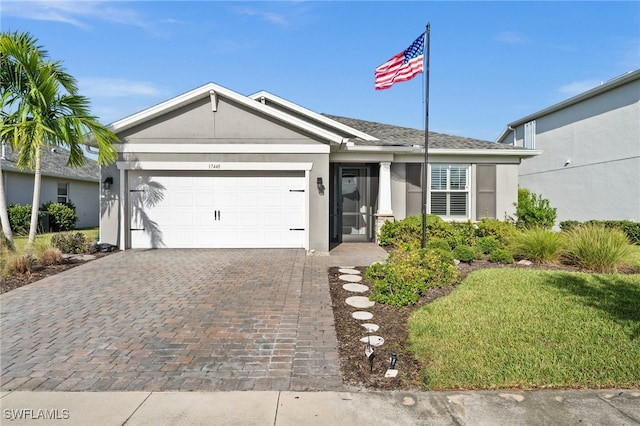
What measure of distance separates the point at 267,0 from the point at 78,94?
18.7 feet

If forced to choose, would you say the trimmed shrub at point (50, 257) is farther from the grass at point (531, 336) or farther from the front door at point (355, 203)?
the grass at point (531, 336)

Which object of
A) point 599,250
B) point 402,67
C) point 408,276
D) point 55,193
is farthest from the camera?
point 55,193

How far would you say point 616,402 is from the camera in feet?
10.7

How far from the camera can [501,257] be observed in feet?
30.7

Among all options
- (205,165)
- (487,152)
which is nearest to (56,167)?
(205,165)

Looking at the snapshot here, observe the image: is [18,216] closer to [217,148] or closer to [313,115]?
[217,148]

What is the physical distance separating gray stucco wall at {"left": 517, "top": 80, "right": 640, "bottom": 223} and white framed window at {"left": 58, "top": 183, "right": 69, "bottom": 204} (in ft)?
87.5

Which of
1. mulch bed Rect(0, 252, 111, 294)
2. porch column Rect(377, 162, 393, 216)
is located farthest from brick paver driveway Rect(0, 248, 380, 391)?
porch column Rect(377, 162, 393, 216)

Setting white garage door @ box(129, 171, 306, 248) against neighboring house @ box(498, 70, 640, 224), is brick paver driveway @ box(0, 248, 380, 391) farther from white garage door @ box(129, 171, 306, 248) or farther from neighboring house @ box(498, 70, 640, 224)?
neighboring house @ box(498, 70, 640, 224)

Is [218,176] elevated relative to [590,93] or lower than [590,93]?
lower

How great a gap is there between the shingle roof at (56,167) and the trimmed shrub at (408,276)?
49.8 ft

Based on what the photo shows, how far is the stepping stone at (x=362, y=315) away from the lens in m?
5.41

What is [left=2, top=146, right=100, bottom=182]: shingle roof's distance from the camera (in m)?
16.1

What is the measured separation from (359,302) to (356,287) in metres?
0.94
